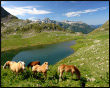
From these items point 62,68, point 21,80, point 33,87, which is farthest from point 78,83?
point 21,80


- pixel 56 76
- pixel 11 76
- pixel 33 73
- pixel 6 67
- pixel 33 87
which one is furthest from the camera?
pixel 6 67

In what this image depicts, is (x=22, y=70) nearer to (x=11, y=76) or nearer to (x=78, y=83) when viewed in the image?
(x=11, y=76)

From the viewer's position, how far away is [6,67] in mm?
15859

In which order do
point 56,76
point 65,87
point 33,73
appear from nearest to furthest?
point 65,87
point 33,73
point 56,76

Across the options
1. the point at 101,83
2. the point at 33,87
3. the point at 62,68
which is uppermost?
the point at 62,68

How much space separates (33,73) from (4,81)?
3444 millimetres

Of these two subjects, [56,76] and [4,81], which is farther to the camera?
[56,76]

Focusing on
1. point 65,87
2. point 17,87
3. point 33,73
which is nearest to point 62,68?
point 65,87

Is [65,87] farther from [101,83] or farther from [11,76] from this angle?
[11,76]

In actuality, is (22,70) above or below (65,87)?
above

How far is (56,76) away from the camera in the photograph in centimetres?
1435

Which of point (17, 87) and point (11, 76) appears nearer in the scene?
point (17, 87)


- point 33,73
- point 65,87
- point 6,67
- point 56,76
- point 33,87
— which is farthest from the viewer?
point 6,67

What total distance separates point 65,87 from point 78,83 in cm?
210
